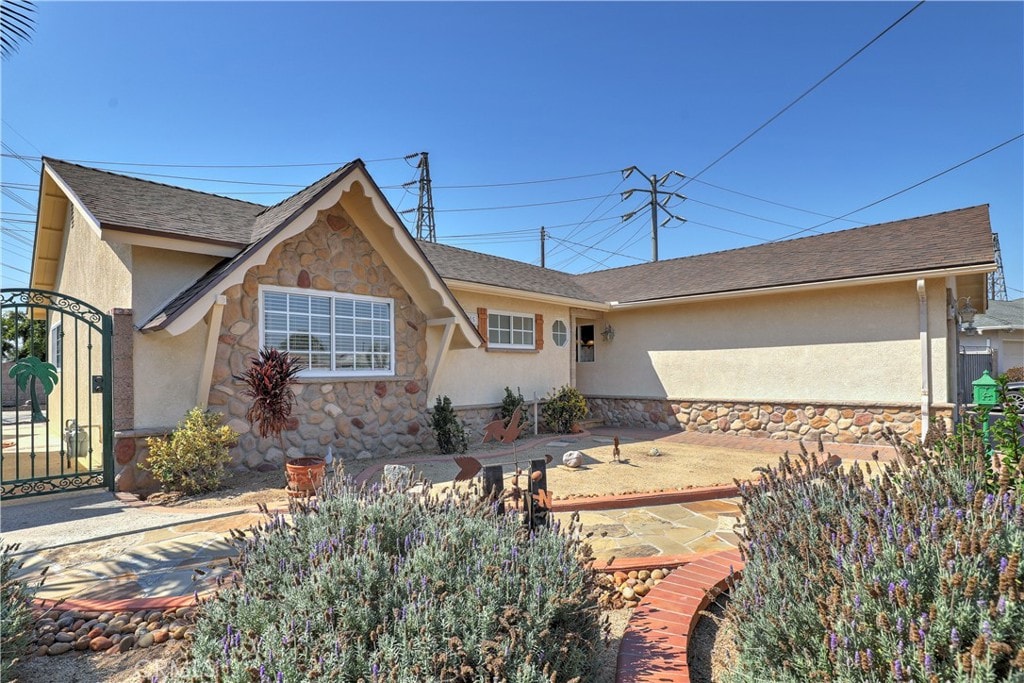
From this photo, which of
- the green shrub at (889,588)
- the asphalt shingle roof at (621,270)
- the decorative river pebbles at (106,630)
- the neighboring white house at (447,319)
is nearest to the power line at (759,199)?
the asphalt shingle roof at (621,270)

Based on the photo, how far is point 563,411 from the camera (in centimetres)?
1247

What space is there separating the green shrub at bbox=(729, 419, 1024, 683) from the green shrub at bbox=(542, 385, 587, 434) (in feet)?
31.4

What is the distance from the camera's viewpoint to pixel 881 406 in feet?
33.1

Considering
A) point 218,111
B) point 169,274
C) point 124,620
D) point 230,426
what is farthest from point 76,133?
point 124,620

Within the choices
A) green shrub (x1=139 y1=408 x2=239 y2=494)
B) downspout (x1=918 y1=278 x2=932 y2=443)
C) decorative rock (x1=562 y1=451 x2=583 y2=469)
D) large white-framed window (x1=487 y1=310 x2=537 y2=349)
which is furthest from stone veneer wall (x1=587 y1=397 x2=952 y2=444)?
green shrub (x1=139 y1=408 x2=239 y2=494)

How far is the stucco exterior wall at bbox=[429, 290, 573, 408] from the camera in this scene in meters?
10.9

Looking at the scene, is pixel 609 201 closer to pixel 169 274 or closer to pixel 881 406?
pixel 881 406

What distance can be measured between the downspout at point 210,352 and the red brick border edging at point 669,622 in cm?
646

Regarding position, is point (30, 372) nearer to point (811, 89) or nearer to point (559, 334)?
point (559, 334)

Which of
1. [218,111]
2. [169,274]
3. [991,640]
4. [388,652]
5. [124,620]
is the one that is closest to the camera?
[991,640]

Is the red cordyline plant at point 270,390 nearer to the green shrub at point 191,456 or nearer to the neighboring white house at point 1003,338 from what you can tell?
the green shrub at point 191,456

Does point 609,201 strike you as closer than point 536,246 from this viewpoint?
Yes

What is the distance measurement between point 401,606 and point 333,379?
6782 mm

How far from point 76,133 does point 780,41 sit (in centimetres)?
1808
